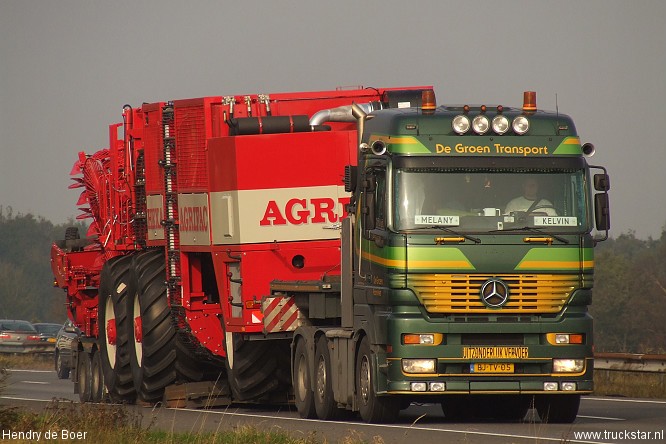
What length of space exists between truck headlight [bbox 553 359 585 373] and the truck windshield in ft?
4.69

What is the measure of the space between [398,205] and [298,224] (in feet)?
13.9

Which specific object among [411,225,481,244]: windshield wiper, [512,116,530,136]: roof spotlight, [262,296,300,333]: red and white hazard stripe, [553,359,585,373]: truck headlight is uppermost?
[512,116,530,136]: roof spotlight

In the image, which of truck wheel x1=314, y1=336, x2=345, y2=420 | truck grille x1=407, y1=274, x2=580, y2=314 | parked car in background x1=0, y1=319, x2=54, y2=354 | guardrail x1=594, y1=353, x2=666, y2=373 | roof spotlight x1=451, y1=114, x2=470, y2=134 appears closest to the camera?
truck grille x1=407, y1=274, x2=580, y2=314

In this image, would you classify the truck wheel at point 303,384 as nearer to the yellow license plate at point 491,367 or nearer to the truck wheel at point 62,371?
the yellow license plate at point 491,367

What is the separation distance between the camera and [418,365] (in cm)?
1744

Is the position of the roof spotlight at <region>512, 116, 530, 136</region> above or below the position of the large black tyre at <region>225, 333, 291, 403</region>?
above

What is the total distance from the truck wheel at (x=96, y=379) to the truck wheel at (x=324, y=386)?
26.6 feet

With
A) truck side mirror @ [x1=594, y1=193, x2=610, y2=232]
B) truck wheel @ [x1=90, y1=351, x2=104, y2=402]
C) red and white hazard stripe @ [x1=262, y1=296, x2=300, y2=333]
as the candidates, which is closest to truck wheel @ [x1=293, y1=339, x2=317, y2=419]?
red and white hazard stripe @ [x1=262, y1=296, x2=300, y2=333]

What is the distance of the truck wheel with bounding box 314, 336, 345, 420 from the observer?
19.3 m

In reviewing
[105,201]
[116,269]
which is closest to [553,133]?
[116,269]

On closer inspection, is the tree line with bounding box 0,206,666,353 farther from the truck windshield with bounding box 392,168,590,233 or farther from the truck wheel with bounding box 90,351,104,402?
the truck windshield with bounding box 392,168,590,233

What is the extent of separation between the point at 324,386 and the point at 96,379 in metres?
9.03

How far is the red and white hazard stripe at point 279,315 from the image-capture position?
21266mm

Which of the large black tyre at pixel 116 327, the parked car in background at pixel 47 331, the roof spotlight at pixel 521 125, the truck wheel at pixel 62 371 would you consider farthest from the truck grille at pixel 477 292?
the parked car in background at pixel 47 331
